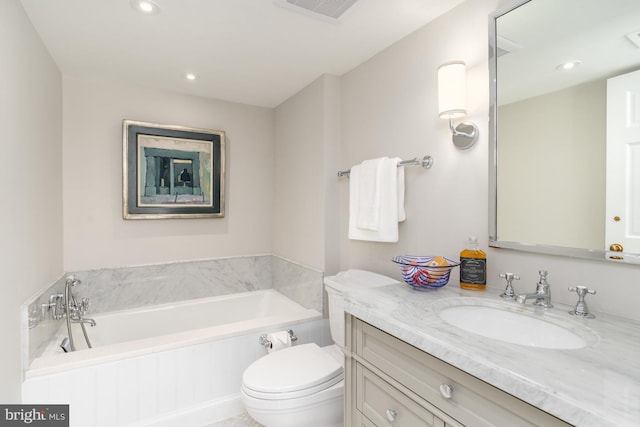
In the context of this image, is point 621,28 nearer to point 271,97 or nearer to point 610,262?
point 610,262

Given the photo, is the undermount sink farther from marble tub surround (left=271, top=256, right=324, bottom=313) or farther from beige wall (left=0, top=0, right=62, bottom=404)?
beige wall (left=0, top=0, right=62, bottom=404)

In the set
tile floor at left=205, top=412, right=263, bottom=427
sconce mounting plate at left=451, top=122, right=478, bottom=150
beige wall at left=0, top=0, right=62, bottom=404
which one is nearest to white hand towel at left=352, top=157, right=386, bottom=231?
sconce mounting plate at left=451, top=122, right=478, bottom=150

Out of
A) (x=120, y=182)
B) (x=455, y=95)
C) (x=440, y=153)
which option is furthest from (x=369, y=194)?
(x=120, y=182)

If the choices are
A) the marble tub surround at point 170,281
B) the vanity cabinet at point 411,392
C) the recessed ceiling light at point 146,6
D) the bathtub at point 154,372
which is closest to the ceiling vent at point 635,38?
the vanity cabinet at point 411,392

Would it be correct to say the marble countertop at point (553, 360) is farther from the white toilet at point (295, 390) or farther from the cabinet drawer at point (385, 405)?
the white toilet at point (295, 390)

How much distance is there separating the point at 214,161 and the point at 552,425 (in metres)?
2.86

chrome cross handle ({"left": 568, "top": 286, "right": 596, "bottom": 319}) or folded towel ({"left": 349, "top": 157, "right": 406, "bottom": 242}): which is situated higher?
folded towel ({"left": 349, "top": 157, "right": 406, "bottom": 242})

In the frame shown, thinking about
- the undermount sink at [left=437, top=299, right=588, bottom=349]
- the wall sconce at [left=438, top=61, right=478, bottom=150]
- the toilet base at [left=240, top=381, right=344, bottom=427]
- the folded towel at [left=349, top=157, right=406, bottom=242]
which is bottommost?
the toilet base at [left=240, top=381, right=344, bottom=427]

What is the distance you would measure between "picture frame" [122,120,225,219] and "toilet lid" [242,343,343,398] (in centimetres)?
163

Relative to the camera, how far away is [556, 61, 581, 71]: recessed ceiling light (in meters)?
1.19

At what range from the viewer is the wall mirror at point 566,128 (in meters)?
1.06

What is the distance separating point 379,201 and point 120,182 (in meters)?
2.08

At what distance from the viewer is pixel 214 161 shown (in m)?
2.99

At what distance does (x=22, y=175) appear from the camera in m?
1.63
